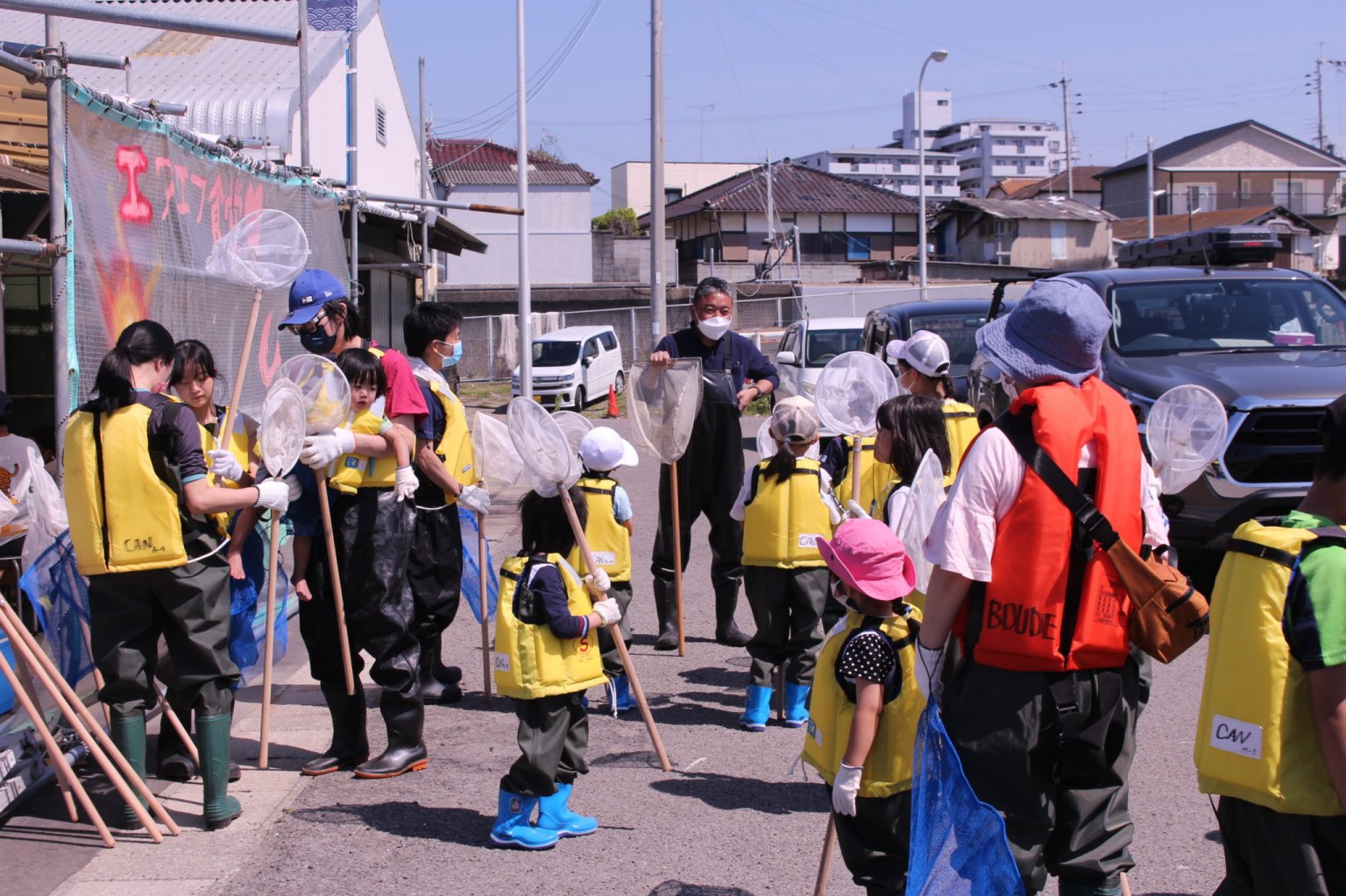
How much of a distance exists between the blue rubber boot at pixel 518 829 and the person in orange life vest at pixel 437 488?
4.78 feet

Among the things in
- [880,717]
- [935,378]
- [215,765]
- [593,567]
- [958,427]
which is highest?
[935,378]

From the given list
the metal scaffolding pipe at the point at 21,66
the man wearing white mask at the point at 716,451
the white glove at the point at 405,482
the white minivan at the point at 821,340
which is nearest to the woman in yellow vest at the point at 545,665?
the white glove at the point at 405,482

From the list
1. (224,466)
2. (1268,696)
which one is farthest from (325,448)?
(1268,696)

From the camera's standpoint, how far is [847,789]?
11.0 ft

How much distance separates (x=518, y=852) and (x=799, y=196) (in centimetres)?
4588

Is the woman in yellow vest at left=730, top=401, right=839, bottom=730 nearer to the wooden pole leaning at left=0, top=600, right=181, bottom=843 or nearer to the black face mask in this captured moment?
the black face mask

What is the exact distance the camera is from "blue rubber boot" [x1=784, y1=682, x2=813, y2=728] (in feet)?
18.7

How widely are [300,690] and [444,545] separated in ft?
4.71

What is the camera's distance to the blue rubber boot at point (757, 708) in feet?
18.5

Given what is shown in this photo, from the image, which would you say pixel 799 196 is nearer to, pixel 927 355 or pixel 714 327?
pixel 714 327

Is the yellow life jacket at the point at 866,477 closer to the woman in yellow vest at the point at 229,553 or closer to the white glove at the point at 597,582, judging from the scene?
the white glove at the point at 597,582

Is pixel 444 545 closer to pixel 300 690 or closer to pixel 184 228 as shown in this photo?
pixel 300 690

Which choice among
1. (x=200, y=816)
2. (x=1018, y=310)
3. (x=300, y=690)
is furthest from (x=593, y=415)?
(x=1018, y=310)

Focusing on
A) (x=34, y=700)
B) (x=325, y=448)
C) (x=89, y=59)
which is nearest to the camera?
(x=34, y=700)
